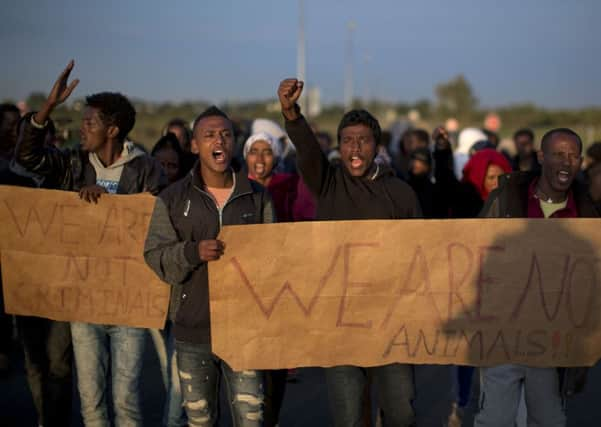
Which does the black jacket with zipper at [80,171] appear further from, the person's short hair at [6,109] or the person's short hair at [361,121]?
the person's short hair at [6,109]

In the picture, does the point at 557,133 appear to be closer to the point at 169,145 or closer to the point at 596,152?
the point at 169,145

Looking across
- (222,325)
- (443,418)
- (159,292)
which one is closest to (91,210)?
(159,292)

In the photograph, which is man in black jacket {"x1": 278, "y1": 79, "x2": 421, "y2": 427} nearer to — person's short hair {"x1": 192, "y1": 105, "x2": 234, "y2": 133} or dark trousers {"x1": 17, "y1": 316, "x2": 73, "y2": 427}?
person's short hair {"x1": 192, "y1": 105, "x2": 234, "y2": 133}

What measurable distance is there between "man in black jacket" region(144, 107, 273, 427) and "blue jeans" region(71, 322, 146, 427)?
0.50m

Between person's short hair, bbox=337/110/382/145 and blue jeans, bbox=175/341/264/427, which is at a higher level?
person's short hair, bbox=337/110/382/145

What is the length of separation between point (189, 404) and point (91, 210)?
1.25m

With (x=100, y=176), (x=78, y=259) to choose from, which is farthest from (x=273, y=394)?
(x=100, y=176)

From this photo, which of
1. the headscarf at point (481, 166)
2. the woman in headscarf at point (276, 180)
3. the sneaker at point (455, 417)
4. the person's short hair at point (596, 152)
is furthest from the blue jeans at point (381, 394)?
the person's short hair at point (596, 152)

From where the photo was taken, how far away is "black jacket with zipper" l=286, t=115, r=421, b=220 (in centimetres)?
401

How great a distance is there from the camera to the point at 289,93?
381 centimetres

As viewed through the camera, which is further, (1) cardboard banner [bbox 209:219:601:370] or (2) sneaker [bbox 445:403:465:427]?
(2) sneaker [bbox 445:403:465:427]

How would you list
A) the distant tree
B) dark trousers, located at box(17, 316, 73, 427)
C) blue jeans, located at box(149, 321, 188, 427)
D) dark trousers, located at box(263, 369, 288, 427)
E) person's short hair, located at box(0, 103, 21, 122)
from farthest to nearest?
the distant tree, person's short hair, located at box(0, 103, 21, 122), blue jeans, located at box(149, 321, 188, 427), dark trousers, located at box(263, 369, 288, 427), dark trousers, located at box(17, 316, 73, 427)

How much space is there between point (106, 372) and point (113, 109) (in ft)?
4.68

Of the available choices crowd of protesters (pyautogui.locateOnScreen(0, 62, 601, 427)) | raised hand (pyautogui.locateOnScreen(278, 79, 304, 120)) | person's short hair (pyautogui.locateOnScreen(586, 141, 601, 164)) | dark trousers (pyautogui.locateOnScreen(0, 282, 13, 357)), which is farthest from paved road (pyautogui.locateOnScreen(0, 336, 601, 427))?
raised hand (pyautogui.locateOnScreen(278, 79, 304, 120))
